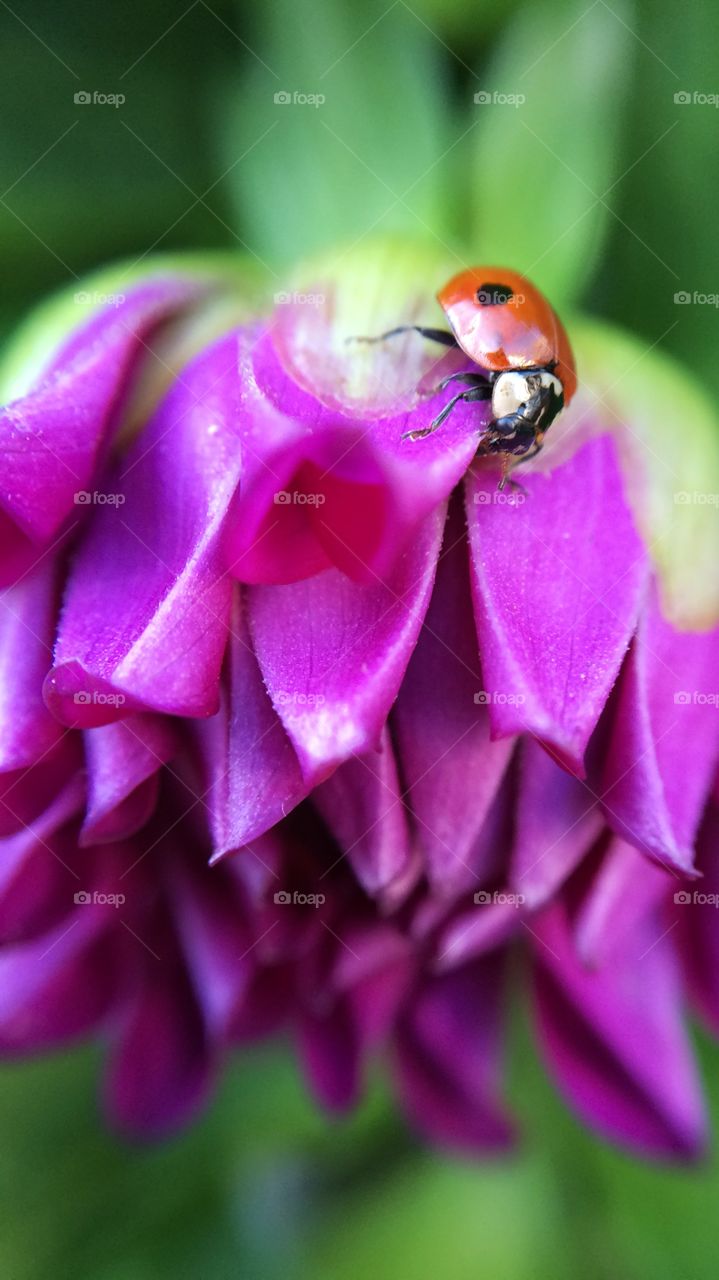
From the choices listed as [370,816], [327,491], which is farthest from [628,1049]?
[327,491]

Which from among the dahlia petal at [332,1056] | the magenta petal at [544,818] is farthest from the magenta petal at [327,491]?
the dahlia petal at [332,1056]

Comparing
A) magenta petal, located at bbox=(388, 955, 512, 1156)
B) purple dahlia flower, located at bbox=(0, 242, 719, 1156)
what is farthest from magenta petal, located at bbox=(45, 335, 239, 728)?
magenta petal, located at bbox=(388, 955, 512, 1156)

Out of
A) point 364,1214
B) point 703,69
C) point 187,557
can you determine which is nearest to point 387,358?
point 187,557

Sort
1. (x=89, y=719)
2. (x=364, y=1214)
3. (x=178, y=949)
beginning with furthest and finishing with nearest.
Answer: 1. (x=364, y=1214)
2. (x=178, y=949)
3. (x=89, y=719)

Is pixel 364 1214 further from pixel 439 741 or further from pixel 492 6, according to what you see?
pixel 492 6

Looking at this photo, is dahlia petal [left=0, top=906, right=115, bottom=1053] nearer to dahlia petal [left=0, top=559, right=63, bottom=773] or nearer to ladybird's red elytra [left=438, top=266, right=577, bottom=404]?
dahlia petal [left=0, top=559, right=63, bottom=773]

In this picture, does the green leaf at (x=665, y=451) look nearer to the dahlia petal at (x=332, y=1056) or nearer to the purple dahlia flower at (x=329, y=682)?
the purple dahlia flower at (x=329, y=682)
